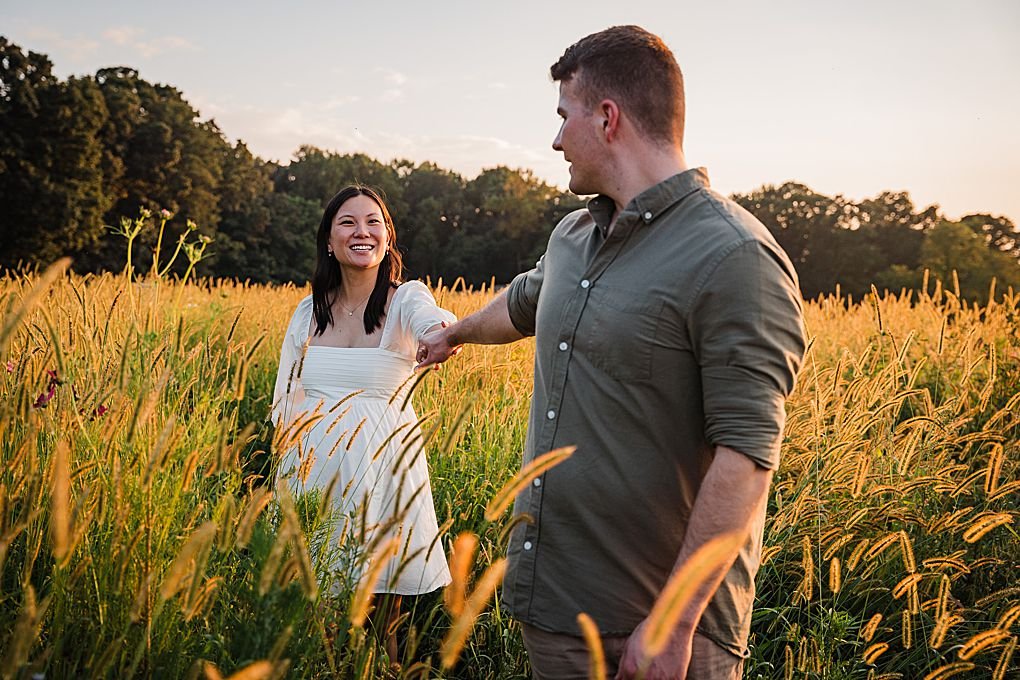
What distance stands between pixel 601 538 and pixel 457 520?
191cm

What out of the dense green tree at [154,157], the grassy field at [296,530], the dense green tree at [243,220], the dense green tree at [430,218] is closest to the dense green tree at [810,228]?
the dense green tree at [430,218]

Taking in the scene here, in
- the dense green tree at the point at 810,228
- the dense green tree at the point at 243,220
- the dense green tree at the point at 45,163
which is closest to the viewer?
the dense green tree at the point at 45,163

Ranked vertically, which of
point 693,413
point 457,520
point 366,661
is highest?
point 693,413

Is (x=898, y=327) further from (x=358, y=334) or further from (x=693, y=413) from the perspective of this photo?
(x=693, y=413)

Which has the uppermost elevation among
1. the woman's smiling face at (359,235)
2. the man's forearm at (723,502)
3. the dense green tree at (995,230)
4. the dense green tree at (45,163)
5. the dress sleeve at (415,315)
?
the dense green tree at (995,230)

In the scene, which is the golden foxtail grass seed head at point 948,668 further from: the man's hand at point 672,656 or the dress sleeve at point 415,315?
the dress sleeve at point 415,315

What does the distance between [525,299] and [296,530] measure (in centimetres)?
158

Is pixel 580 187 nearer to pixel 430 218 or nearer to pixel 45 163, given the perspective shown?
pixel 45 163

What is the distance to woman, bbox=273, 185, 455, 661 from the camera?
3.25m

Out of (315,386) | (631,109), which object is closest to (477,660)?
(315,386)

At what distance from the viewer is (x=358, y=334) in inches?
146

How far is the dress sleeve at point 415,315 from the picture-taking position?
345cm

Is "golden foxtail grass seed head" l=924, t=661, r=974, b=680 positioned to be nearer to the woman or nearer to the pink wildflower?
the woman

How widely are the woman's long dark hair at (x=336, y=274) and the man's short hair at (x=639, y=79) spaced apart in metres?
1.98
